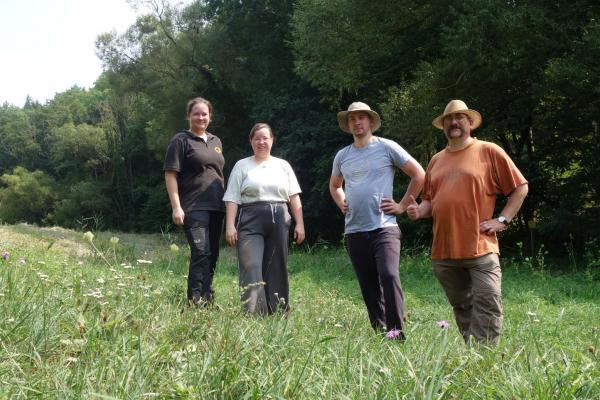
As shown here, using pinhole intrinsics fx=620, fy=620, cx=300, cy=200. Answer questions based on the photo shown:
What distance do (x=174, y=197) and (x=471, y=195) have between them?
2.31 metres

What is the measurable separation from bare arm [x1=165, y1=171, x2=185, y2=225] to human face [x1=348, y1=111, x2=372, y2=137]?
1496mm

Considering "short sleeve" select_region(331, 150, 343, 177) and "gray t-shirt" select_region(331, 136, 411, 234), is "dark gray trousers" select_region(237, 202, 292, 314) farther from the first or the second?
"gray t-shirt" select_region(331, 136, 411, 234)

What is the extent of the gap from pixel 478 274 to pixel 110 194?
43690 mm

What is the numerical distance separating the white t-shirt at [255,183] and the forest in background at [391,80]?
3308mm

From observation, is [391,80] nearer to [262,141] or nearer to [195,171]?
[262,141]

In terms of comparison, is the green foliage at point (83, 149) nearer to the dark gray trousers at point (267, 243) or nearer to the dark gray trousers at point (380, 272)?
the dark gray trousers at point (267, 243)

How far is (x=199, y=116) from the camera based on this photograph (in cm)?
511

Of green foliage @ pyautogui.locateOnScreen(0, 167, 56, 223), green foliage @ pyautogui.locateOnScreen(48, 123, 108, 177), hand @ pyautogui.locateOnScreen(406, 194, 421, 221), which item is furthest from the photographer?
green foliage @ pyautogui.locateOnScreen(0, 167, 56, 223)

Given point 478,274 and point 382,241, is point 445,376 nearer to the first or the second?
point 478,274

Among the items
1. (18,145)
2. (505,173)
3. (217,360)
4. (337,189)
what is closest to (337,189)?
(337,189)

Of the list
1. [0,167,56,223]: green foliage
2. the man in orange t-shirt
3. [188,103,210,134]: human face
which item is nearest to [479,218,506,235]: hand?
the man in orange t-shirt

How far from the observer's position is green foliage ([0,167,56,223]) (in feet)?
178

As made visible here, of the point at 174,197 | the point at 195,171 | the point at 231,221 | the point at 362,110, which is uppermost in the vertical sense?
the point at 362,110

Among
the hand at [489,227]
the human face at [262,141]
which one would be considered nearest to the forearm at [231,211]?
the human face at [262,141]
